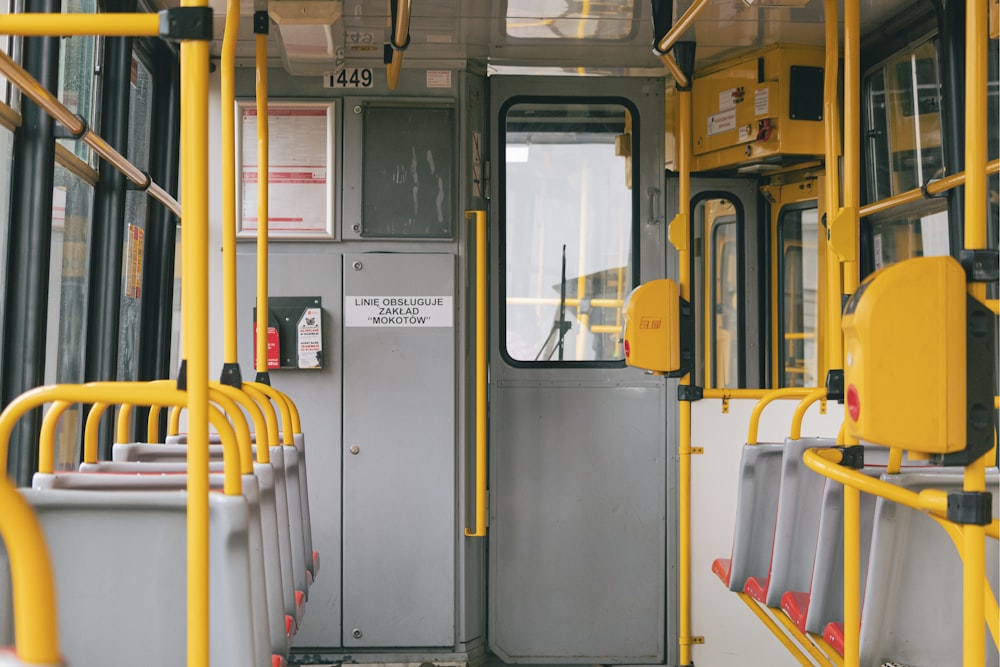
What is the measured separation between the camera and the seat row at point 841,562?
2.21 metres

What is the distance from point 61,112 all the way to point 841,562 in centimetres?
235

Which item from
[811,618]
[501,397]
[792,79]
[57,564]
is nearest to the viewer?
[57,564]

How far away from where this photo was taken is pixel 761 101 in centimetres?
422

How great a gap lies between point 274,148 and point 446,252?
87 centimetres

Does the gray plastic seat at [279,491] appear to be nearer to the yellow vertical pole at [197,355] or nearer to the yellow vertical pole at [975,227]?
the yellow vertical pole at [197,355]

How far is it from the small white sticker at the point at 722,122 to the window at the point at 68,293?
263 centimetres

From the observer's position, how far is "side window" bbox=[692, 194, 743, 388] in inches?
180

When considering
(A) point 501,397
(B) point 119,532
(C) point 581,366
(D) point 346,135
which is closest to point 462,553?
(A) point 501,397

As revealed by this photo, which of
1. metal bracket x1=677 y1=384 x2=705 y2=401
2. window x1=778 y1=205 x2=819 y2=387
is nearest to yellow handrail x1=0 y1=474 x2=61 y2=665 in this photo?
metal bracket x1=677 y1=384 x2=705 y2=401

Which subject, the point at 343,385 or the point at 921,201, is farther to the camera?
the point at 343,385

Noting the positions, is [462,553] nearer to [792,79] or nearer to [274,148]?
[274,148]

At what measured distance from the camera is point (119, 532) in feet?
5.68

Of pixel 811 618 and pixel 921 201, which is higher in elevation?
pixel 921 201

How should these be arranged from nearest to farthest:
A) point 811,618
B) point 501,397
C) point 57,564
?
point 57,564 → point 811,618 → point 501,397
